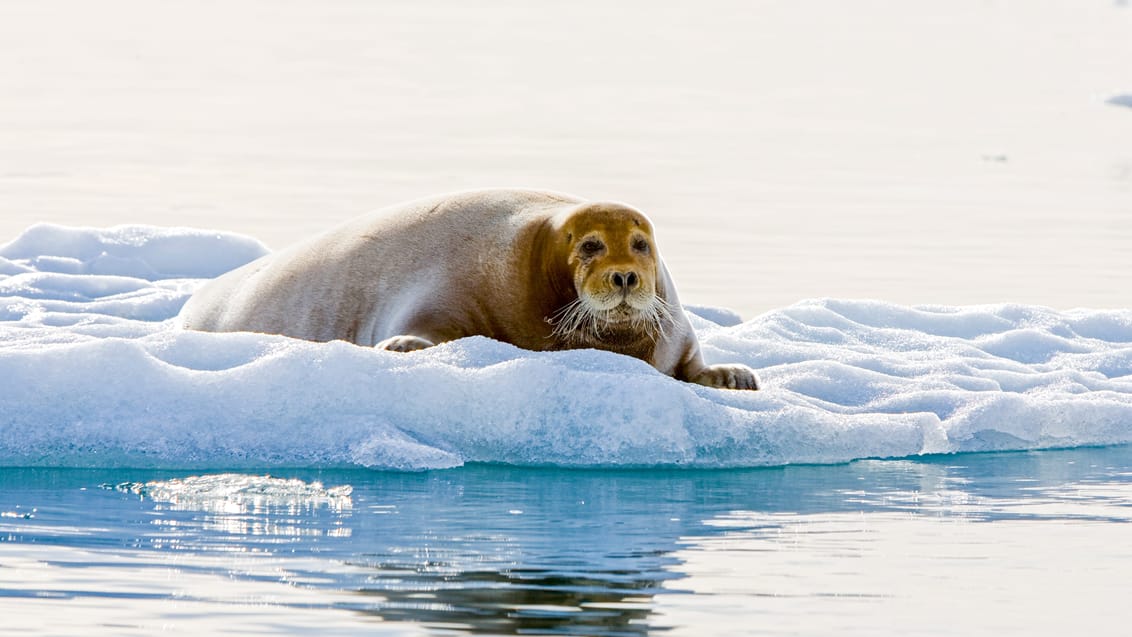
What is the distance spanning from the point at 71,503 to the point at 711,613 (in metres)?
2.71

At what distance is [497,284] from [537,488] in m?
1.91

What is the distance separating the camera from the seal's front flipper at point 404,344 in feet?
27.4

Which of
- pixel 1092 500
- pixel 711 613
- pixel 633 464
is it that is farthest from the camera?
pixel 633 464

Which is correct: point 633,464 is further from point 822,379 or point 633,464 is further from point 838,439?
point 822,379

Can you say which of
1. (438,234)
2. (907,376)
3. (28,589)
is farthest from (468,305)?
(28,589)

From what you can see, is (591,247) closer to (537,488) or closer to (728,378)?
(728,378)

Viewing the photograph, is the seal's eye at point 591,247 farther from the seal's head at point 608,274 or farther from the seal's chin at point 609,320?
the seal's chin at point 609,320

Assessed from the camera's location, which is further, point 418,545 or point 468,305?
point 468,305

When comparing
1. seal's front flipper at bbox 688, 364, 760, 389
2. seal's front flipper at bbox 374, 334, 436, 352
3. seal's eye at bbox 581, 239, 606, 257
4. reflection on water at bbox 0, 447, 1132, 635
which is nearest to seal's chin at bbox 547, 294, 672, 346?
seal's eye at bbox 581, 239, 606, 257

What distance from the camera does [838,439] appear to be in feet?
27.0

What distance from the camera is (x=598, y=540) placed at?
593cm

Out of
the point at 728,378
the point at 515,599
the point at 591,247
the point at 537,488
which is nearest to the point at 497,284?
the point at 591,247

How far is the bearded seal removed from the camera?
8.48 meters

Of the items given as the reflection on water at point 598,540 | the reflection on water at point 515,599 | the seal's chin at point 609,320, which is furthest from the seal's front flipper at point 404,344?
the reflection on water at point 515,599
